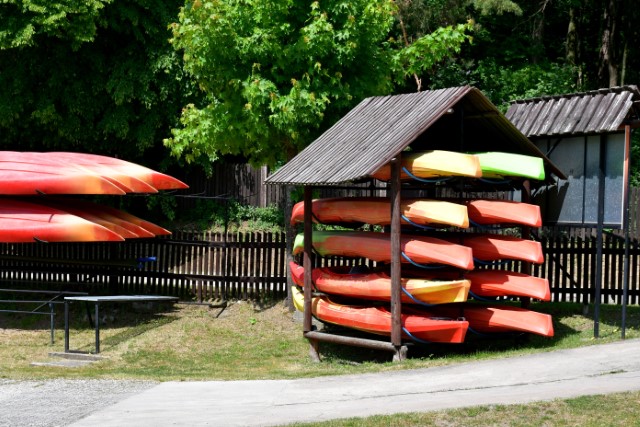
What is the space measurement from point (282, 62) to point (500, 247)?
5.61 metres

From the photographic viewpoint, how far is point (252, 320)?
18.9 meters

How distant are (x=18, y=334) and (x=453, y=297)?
8952mm

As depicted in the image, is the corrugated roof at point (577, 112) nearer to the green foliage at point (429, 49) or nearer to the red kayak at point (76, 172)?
the green foliage at point (429, 49)

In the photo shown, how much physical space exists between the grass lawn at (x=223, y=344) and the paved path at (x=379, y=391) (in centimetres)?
83

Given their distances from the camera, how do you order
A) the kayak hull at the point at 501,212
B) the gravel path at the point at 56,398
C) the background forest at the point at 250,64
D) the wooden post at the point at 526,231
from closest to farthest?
the gravel path at the point at 56,398, the kayak hull at the point at 501,212, the wooden post at the point at 526,231, the background forest at the point at 250,64

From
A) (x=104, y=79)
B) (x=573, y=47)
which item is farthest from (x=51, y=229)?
(x=573, y=47)

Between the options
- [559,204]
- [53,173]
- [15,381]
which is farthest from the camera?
[53,173]

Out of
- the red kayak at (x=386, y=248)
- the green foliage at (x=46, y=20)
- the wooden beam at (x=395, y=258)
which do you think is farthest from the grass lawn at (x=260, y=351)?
the green foliage at (x=46, y=20)

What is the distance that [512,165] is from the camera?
1488cm

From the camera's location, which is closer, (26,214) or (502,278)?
(502,278)

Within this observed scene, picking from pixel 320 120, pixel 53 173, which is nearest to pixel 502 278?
pixel 320 120

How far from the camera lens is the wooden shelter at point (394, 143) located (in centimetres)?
1424

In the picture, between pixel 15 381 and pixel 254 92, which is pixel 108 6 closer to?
pixel 254 92

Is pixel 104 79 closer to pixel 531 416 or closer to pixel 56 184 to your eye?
pixel 56 184
